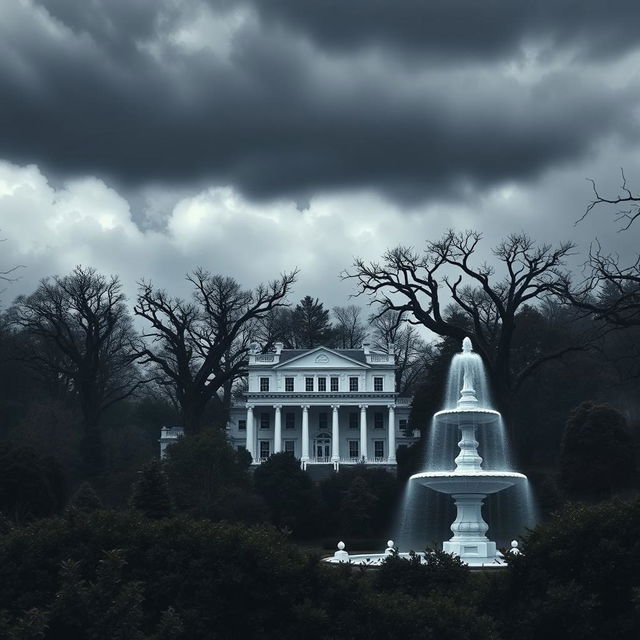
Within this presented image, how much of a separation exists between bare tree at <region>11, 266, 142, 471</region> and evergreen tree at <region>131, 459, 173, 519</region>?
29.3 meters

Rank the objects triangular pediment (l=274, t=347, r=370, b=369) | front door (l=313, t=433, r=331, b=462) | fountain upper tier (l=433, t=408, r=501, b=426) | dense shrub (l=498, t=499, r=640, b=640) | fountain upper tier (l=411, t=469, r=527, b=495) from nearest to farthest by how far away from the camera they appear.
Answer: dense shrub (l=498, t=499, r=640, b=640)
fountain upper tier (l=411, t=469, r=527, b=495)
fountain upper tier (l=433, t=408, r=501, b=426)
triangular pediment (l=274, t=347, r=370, b=369)
front door (l=313, t=433, r=331, b=462)

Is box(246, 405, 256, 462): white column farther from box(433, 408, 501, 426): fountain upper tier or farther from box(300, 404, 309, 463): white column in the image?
box(433, 408, 501, 426): fountain upper tier

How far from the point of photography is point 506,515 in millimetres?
62031

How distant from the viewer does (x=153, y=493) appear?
1769 inches

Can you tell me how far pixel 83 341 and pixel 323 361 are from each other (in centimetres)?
1959

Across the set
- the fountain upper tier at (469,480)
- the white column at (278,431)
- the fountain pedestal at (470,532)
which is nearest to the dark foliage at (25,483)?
the fountain pedestal at (470,532)

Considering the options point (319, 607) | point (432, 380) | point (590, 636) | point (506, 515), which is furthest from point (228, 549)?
point (432, 380)

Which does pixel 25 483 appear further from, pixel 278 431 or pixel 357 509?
pixel 278 431

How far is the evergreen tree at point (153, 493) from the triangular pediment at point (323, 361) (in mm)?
43195

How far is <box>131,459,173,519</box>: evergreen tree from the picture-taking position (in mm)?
44094

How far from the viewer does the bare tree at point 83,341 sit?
3036 inches

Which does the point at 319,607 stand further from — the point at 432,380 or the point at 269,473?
the point at 432,380

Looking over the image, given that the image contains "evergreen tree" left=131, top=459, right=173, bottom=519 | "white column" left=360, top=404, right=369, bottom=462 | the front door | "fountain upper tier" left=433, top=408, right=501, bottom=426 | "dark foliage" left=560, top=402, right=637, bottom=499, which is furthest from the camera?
the front door

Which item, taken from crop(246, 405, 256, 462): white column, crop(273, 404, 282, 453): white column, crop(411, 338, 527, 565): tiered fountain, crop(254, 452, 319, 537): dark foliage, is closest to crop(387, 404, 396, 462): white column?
crop(273, 404, 282, 453): white column
